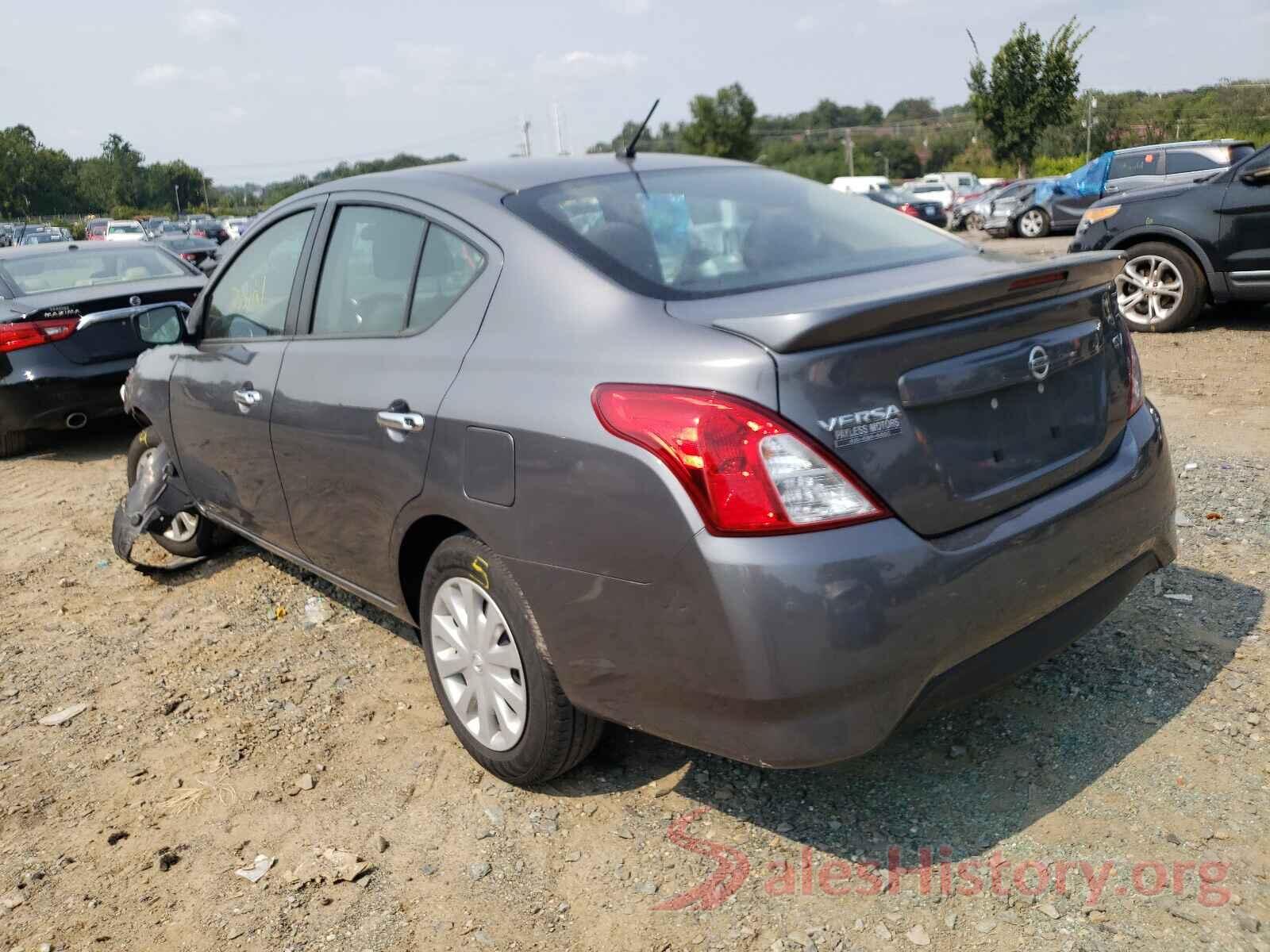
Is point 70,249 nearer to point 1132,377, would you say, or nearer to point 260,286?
point 260,286

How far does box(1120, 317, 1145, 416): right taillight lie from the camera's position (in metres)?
2.88

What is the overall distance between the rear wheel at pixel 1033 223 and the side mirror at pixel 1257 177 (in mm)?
14566

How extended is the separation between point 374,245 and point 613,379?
4.45 ft

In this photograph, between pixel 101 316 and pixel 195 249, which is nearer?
pixel 101 316

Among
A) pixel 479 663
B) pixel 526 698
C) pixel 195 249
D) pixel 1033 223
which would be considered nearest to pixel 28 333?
pixel 479 663

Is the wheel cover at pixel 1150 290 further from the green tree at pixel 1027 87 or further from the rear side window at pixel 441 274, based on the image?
the green tree at pixel 1027 87

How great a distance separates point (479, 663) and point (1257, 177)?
783 centimetres

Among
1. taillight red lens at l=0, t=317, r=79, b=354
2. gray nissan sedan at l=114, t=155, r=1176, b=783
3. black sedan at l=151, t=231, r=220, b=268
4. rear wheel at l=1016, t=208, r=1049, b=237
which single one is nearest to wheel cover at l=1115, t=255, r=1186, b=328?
gray nissan sedan at l=114, t=155, r=1176, b=783

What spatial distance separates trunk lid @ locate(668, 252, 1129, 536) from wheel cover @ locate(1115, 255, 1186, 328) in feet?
22.1

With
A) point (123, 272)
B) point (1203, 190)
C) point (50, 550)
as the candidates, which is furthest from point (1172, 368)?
point (123, 272)

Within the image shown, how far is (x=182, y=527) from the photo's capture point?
205 inches

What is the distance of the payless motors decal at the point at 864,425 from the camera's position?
2.19m

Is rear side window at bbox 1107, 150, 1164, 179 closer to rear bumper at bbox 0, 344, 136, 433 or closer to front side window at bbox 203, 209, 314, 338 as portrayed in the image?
rear bumper at bbox 0, 344, 136, 433

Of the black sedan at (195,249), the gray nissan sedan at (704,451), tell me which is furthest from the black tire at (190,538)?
the black sedan at (195,249)
